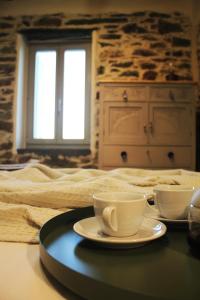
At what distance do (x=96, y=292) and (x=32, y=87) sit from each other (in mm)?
3716

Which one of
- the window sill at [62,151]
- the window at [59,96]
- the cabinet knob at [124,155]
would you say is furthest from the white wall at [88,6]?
the cabinet knob at [124,155]

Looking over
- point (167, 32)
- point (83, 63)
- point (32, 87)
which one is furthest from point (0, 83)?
point (167, 32)

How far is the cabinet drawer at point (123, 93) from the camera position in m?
3.02

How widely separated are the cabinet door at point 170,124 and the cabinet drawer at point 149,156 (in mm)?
84

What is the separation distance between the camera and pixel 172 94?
119 inches

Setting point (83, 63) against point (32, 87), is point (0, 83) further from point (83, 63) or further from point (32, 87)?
point (83, 63)

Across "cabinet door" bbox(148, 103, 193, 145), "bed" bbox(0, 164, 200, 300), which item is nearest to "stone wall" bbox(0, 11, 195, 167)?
"cabinet door" bbox(148, 103, 193, 145)

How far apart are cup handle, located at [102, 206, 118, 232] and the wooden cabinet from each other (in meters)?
2.51

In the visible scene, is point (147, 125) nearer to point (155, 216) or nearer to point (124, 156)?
point (124, 156)

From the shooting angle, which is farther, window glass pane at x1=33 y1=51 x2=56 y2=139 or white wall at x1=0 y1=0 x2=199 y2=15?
window glass pane at x1=33 y1=51 x2=56 y2=139

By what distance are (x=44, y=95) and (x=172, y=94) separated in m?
1.70

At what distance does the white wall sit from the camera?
11.7 ft

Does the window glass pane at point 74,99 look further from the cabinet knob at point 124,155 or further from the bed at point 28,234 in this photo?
the bed at point 28,234

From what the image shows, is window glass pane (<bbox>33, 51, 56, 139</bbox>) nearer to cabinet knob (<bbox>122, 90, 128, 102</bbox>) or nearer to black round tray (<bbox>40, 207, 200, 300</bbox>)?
cabinet knob (<bbox>122, 90, 128, 102</bbox>)
